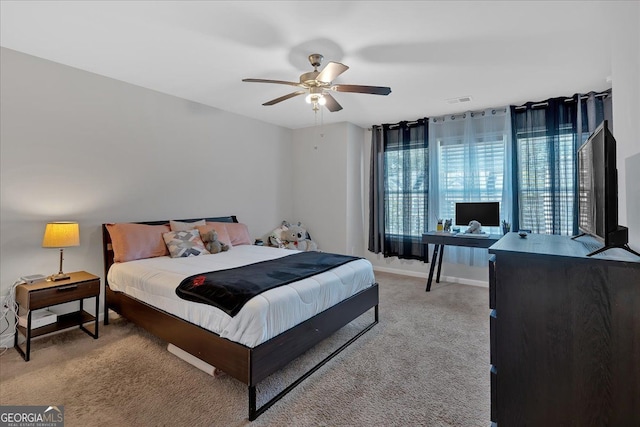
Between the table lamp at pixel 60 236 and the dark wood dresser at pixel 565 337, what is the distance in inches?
124

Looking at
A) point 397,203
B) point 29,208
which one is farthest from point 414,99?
point 29,208

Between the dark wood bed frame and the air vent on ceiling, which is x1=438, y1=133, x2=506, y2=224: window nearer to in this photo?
the air vent on ceiling

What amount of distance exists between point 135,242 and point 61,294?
0.73 meters

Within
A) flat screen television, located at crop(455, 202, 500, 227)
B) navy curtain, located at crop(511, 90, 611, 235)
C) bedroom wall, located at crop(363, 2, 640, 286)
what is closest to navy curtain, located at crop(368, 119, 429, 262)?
flat screen television, located at crop(455, 202, 500, 227)

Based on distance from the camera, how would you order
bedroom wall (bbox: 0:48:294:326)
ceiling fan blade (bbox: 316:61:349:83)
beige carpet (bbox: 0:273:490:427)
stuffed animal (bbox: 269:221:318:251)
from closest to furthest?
beige carpet (bbox: 0:273:490:427)
ceiling fan blade (bbox: 316:61:349:83)
bedroom wall (bbox: 0:48:294:326)
stuffed animal (bbox: 269:221:318:251)

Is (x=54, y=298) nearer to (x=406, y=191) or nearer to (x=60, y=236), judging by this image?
(x=60, y=236)

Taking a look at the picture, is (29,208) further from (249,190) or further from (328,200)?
(328,200)

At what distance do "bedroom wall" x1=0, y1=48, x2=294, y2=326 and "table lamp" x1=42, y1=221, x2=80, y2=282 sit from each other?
1.10 feet

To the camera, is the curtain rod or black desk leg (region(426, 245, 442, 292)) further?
black desk leg (region(426, 245, 442, 292))

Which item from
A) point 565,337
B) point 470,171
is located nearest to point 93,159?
point 565,337

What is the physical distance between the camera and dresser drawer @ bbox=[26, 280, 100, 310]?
2.32m

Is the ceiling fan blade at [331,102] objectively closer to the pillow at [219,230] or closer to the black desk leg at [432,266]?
the pillow at [219,230]

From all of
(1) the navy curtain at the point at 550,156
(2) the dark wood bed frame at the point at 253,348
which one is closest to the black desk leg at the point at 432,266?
(1) the navy curtain at the point at 550,156

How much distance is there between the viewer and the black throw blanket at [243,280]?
1881 millimetres
